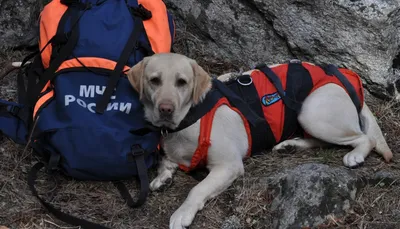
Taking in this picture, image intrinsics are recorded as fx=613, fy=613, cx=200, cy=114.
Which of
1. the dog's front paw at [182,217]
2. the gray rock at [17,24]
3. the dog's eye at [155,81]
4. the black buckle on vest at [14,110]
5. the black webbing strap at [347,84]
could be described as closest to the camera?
the dog's front paw at [182,217]

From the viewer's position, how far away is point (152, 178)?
178 inches

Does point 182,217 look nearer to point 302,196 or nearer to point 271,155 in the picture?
point 302,196

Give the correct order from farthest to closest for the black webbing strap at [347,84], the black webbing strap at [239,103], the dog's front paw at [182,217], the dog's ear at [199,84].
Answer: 1. the black webbing strap at [347,84]
2. the black webbing strap at [239,103]
3. the dog's ear at [199,84]
4. the dog's front paw at [182,217]

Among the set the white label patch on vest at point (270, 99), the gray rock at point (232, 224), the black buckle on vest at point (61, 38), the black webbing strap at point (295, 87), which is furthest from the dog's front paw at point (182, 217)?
the black buckle on vest at point (61, 38)

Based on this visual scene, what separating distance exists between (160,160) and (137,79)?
69 cm

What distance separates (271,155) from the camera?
15.6 ft

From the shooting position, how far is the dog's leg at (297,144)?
482 centimetres

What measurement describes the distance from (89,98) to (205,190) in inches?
39.8

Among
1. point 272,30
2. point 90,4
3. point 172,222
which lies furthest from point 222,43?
point 172,222

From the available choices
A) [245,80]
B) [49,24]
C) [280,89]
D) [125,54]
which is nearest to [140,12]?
[125,54]

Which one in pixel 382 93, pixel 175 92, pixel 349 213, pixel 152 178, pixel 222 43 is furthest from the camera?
pixel 222 43

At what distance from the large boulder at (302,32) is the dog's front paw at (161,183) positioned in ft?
5.78

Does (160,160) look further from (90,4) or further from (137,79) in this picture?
(90,4)

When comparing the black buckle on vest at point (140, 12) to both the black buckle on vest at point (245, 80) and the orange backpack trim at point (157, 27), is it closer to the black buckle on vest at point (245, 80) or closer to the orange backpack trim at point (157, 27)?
the orange backpack trim at point (157, 27)
